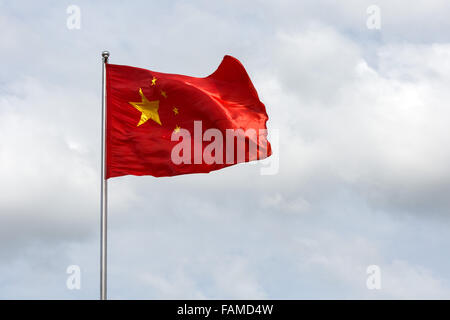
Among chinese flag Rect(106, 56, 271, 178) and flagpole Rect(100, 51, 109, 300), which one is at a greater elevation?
chinese flag Rect(106, 56, 271, 178)

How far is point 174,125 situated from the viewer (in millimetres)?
32188

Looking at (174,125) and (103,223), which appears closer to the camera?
(103,223)

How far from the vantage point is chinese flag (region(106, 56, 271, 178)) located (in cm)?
3100

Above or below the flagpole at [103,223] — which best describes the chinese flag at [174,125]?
above

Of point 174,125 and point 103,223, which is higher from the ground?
point 174,125

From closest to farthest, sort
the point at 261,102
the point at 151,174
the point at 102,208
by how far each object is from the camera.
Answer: the point at 102,208 → the point at 151,174 → the point at 261,102

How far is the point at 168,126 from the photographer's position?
105ft

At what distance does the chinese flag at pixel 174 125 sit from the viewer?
31000 millimetres
